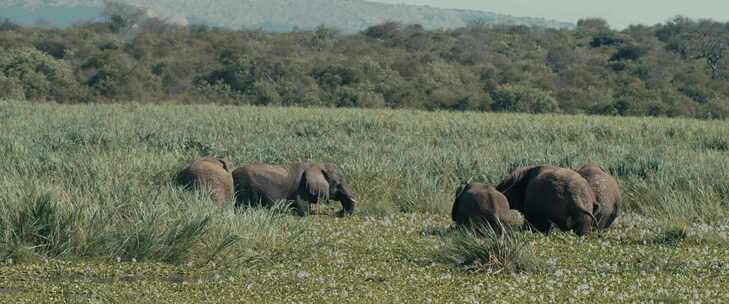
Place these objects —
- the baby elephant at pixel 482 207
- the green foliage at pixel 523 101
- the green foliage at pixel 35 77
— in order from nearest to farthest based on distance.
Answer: the baby elephant at pixel 482 207 → the green foliage at pixel 35 77 → the green foliage at pixel 523 101

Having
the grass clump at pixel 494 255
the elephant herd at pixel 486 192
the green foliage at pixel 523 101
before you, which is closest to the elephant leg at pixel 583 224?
the elephant herd at pixel 486 192

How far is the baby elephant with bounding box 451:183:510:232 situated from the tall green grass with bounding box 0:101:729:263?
67.6 inches

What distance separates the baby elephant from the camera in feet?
34.6

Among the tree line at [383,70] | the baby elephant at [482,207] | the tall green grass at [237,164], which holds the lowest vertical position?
the tree line at [383,70]

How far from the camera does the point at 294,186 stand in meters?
12.9

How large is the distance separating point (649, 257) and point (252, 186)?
4.95 metres

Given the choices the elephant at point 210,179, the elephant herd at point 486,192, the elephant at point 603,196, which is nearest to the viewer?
the elephant herd at point 486,192

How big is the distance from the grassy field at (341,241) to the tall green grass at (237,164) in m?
0.03

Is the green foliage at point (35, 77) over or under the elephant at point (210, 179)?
under

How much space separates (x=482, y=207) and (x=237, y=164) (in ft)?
22.6

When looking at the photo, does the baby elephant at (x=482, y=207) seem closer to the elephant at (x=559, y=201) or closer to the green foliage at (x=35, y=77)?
the elephant at (x=559, y=201)

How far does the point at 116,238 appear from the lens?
31.4 feet

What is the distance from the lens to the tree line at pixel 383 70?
50938 millimetres

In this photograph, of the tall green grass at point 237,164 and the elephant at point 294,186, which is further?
the elephant at point 294,186
